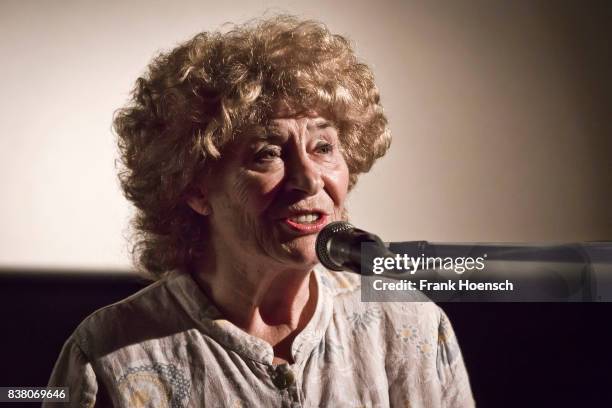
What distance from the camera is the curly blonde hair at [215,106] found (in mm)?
1229

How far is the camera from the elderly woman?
121 centimetres

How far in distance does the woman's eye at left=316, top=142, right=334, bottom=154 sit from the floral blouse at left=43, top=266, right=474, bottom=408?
28cm

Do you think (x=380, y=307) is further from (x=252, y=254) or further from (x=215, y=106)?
(x=215, y=106)

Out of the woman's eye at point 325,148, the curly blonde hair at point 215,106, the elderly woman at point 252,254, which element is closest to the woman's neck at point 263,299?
the elderly woman at point 252,254

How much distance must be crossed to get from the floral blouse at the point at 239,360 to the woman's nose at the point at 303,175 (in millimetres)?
272

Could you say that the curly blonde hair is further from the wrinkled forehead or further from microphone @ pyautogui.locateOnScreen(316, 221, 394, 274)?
microphone @ pyautogui.locateOnScreen(316, 221, 394, 274)

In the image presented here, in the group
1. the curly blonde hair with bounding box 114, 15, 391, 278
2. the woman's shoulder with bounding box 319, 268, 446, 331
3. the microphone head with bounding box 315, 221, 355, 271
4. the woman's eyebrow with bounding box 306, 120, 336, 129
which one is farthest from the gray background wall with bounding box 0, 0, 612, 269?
the microphone head with bounding box 315, 221, 355, 271

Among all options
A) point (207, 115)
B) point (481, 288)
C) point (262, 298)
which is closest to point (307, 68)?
point (207, 115)

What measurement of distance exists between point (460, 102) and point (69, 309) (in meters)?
1.07

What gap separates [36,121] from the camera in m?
1.56

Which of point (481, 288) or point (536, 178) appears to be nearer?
point (481, 288)

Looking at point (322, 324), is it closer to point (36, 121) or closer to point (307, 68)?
point (307, 68)

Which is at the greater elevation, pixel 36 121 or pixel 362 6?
pixel 362 6

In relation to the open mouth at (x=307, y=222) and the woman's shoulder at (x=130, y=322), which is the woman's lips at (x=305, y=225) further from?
the woman's shoulder at (x=130, y=322)
